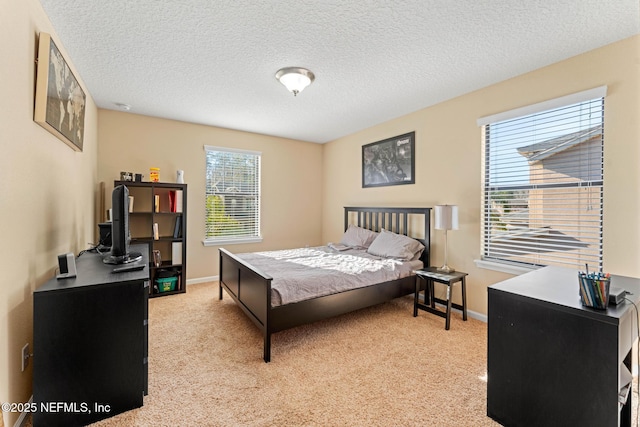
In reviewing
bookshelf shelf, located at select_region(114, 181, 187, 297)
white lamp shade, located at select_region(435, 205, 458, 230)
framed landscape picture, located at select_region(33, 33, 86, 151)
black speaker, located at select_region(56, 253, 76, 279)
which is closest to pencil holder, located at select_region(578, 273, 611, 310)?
white lamp shade, located at select_region(435, 205, 458, 230)

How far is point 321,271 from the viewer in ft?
9.38

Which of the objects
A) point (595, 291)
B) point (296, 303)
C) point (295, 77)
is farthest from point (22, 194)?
point (595, 291)

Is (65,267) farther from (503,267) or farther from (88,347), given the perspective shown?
(503,267)

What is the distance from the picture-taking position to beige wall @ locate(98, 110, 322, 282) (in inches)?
152

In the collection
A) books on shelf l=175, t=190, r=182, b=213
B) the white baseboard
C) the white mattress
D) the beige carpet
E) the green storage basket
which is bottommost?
the beige carpet

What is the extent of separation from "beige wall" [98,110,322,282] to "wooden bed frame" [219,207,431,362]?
1.24 metres

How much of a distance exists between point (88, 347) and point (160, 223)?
2.83 meters

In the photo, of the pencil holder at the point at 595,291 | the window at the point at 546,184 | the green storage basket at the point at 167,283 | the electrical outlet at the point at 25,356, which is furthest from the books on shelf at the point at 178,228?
the pencil holder at the point at 595,291

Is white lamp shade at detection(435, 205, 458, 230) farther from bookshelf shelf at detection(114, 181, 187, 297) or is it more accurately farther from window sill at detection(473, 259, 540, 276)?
bookshelf shelf at detection(114, 181, 187, 297)

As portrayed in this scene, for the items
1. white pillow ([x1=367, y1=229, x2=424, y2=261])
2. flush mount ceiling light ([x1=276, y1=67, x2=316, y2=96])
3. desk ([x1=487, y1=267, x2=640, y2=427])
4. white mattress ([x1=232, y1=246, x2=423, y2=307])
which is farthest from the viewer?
white pillow ([x1=367, y1=229, x2=424, y2=261])

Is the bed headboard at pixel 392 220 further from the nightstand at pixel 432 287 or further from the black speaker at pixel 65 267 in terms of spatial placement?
the black speaker at pixel 65 267

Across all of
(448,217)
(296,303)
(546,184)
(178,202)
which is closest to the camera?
(296,303)

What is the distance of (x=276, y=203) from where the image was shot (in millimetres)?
5207

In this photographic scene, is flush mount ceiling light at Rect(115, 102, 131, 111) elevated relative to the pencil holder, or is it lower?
elevated
